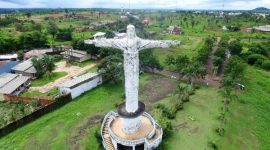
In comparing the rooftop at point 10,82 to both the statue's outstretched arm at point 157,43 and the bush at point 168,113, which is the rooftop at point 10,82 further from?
the statue's outstretched arm at point 157,43

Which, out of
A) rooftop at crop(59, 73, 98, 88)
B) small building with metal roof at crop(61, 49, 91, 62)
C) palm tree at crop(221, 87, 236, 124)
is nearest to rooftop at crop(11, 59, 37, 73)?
small building with metal roof at crop(61, 49, 91, 62)

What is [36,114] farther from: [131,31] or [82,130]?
[131,31]

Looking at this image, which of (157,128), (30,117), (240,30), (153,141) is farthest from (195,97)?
(240,30)

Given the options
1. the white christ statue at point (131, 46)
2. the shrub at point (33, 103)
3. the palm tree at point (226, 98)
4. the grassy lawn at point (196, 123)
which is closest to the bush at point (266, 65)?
the grassy lawn at point (196, 123)

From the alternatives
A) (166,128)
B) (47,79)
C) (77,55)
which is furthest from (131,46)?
(77,55)

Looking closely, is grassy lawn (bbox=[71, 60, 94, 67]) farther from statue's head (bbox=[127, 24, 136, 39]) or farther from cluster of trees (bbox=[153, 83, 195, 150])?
statue's head (bbox=[127, 24, 136, 39])


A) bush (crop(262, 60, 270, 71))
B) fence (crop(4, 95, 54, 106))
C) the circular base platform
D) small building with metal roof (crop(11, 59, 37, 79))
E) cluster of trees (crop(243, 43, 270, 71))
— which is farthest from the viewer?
cluster of trees (crop(243, 43, 270, 71))

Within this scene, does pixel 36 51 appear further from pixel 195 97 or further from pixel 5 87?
pixel 195 97
